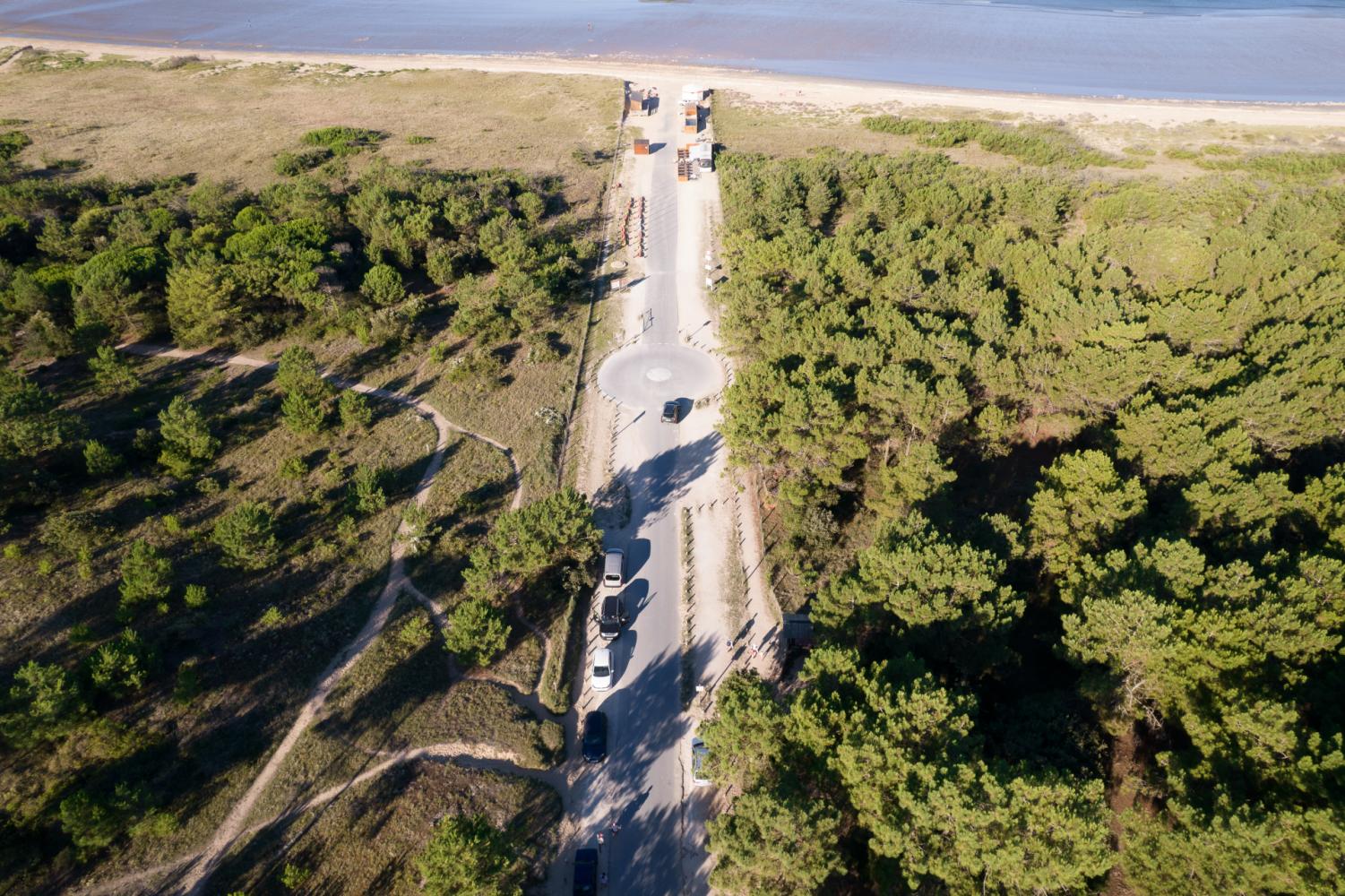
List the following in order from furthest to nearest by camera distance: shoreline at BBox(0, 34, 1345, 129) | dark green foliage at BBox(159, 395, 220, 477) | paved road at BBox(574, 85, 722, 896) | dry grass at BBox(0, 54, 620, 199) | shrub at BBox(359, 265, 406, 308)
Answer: shoreline at BBox(0, 34, 1345, 129), dry grass at BBox(0, 54, 620, 199), shrub at BBox(359, 265, 406, 308), dark green foliage at BBox(159, 395, 220, 477), paved road at BBox(574, 85, 722, 896)

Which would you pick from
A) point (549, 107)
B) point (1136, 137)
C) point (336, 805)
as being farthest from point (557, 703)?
point (1136, 137)

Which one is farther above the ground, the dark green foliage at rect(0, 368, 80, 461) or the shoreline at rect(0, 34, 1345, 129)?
the shoreline at rect(0, 34, 1345, 129)

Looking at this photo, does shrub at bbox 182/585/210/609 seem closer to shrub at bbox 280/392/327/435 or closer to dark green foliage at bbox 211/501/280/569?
dark green foliage at bbox 211/501/280/569

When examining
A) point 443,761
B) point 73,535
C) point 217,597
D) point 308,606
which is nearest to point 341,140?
point 73,535

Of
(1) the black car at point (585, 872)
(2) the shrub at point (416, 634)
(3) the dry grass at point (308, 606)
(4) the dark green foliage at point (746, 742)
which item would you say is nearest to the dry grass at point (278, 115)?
(3) the dry grass at point (308, 606)

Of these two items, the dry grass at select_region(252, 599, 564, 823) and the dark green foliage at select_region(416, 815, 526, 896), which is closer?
the dark green foliage at select_region(416, 815, 526, 896)

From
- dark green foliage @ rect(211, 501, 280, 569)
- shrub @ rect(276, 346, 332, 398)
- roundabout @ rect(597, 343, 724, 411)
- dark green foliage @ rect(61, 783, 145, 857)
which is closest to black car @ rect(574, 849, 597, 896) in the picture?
dark green foliage @ rect(61, 783, 145, 857)
